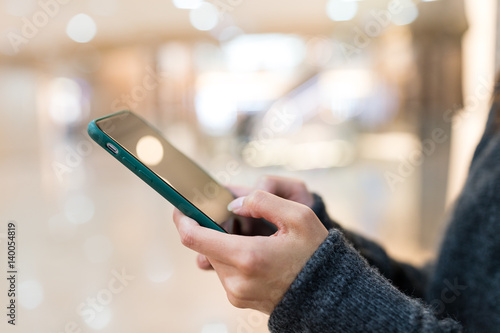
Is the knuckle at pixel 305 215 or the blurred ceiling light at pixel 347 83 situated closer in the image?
the knuckle at pixel 305 215

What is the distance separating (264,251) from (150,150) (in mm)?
252

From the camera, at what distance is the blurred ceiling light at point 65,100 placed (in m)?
5.19

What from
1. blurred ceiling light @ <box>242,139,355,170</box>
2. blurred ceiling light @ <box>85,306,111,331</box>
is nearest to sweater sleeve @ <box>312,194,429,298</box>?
blurred ceiling light @ <box>85,306,111,331</box>

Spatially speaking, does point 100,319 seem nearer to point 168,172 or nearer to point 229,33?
point 168,172

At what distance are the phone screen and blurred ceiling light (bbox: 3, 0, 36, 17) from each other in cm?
287

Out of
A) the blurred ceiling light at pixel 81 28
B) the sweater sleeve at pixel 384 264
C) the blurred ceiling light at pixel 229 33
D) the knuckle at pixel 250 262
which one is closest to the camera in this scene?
the knuckle at pixel 250 262

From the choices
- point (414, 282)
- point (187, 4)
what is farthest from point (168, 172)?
point (187, 4)

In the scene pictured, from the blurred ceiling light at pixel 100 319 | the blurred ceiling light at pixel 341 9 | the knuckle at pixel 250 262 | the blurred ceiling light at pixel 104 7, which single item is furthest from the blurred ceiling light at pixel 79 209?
the blurred ceiling light at pixel 341 9

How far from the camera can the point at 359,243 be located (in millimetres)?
648

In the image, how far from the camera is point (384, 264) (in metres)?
0.66

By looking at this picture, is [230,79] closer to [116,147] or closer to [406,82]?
[406,82]

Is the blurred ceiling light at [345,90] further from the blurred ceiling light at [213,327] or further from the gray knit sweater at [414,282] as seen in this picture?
the gray knit sweater at [414,282]

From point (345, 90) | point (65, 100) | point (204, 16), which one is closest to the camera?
point (204, 16)

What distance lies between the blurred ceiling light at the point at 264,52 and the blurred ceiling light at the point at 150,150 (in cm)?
465
